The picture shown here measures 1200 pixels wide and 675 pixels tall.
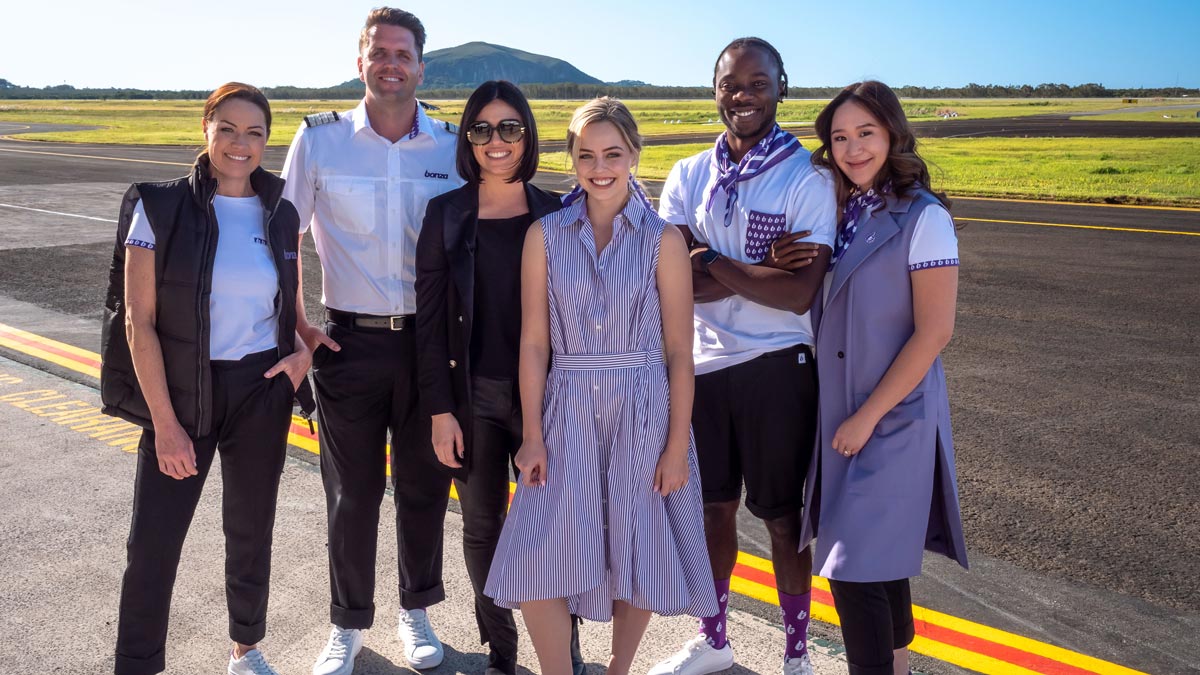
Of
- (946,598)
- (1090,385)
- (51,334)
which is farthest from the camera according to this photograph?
(51,334)

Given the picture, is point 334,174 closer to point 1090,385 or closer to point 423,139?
point 423,139

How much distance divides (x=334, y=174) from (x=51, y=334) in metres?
5.27

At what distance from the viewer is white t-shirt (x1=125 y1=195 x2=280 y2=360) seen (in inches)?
115

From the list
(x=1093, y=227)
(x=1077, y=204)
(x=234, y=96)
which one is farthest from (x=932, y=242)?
(x=1077, y=204)

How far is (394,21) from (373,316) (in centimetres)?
99

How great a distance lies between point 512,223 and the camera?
3049mm

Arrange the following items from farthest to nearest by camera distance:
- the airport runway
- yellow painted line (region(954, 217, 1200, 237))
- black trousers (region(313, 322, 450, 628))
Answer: yellow painted line (region(954, 217, 1200, 237))
the airport runway
black trousers (region(313, 322, 450, 628))

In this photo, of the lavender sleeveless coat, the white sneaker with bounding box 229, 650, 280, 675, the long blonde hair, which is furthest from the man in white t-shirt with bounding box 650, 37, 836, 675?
the white sneaker with bounding box 229, 650, 280, 675

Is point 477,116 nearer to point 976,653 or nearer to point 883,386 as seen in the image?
point 883,386

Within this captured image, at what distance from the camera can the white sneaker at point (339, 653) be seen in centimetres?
311

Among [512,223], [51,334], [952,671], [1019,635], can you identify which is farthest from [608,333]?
[51,334]

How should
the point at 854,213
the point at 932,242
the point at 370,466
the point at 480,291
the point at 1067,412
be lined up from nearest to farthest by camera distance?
the point at 932,242, the point at 854,213, the point at 480,291, the point at 370,466, the point at 1067,412

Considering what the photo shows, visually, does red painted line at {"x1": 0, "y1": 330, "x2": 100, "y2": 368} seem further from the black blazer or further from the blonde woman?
the blonde woman

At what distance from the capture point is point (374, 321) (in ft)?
10.8
